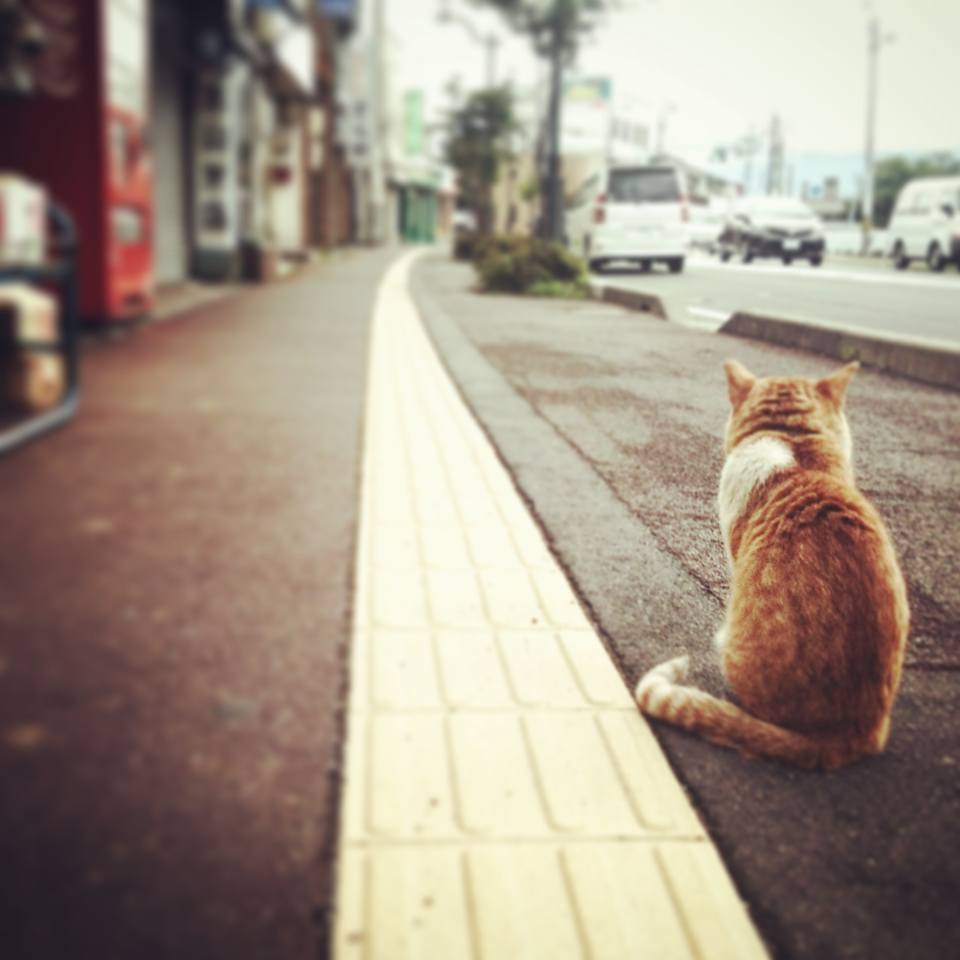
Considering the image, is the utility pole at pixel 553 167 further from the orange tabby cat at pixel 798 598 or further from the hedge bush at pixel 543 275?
the orange tabby cat at pixel 798 598

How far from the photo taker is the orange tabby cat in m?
0.96

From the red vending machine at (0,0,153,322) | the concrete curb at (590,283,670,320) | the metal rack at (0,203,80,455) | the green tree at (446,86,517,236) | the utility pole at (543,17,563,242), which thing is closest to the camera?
the concrete curb at (590,283,670,320)

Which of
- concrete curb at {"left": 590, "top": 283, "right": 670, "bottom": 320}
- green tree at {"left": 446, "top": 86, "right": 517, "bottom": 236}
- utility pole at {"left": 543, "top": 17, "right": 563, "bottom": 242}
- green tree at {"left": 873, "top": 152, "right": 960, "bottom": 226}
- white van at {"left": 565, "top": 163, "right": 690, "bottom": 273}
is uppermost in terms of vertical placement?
green tree at {"left": 446, "top": 86, "right": 517, "bottom": 236}

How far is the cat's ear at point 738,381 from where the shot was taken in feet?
3.10

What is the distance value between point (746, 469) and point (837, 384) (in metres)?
0.14

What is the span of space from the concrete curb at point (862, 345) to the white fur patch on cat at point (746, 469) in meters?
0.14

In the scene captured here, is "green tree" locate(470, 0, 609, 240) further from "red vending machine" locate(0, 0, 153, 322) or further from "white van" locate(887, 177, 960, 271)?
"white van" locate(887, 177, 960, 271)

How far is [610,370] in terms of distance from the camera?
130 centimetres

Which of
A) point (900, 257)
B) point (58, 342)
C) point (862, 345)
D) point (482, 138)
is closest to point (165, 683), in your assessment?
point (862, 345)

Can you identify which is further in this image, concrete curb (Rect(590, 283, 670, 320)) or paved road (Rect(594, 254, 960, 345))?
concrete curb (Rect(590, 283, 670, 320))

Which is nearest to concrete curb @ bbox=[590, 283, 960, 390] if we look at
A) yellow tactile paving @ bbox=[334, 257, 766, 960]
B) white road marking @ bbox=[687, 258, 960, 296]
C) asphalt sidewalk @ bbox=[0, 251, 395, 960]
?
white road marking @ bbox=[687, 258, 960, 296]

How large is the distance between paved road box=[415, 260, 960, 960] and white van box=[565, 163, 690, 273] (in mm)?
1046

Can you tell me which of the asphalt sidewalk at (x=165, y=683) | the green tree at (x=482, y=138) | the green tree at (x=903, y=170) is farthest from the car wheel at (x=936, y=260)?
the green tree at (x=482, y=138)

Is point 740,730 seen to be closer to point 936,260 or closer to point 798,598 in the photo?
point 798,598
